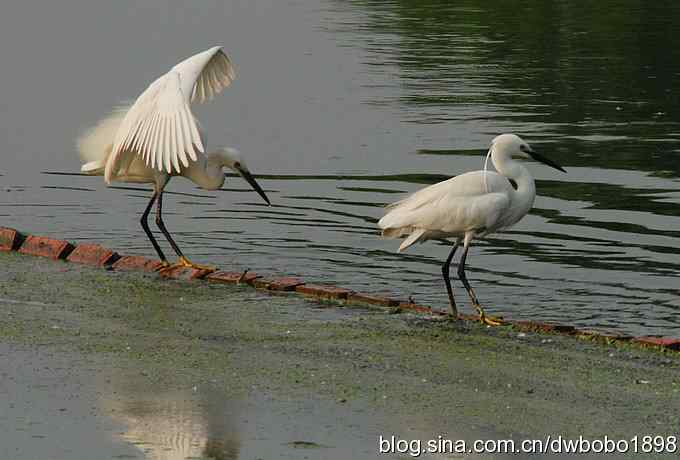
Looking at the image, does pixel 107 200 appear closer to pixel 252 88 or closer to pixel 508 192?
pixel 508 192

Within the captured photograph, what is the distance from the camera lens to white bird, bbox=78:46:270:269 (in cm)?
1155

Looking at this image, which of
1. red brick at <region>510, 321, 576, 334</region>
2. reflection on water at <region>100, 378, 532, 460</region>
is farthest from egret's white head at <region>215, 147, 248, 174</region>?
reflection on water at <region>100, 378, 532, 460</region>

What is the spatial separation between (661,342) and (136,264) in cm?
401

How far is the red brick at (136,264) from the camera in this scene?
1171 centimetres

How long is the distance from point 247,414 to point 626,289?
4.93 meters

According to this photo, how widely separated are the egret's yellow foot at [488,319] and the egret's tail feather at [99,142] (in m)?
3.46

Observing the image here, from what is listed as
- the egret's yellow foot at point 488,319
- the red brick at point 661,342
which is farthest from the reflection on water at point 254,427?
the egret's yellow foot at point 488,319

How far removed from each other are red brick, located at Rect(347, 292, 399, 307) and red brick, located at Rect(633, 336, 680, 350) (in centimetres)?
169

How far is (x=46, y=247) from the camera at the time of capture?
11.9 meters

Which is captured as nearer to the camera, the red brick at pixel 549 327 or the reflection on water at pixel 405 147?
the red brick at pixel 549 327

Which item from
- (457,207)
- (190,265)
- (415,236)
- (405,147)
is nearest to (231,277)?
(190,265)

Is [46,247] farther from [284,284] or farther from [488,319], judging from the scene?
[488,319]

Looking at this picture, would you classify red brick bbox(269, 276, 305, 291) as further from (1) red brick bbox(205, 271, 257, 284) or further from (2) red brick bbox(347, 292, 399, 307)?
(2) red brick bbox(347, 292, 399, 307)

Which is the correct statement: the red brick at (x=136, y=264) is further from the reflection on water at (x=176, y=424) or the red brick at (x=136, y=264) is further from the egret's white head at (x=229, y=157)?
the reflection on water at (x=176, y=424)
